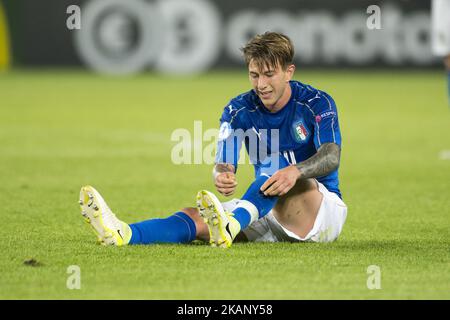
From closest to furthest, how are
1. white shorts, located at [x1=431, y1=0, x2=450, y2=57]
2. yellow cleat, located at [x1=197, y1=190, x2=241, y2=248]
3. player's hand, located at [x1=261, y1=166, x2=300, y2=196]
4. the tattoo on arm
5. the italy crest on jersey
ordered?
1. yellow cleat, located at [x1=197, y1=190, x2=241, y2=248]
2. player's hand, located at [x1=261, y1=166, x2=300, y2=196]
3. the tattoo on arm
4. the italy crest on jersey
5. white shorts, located at [x1=431, y1=0, x2=450, y2=57]

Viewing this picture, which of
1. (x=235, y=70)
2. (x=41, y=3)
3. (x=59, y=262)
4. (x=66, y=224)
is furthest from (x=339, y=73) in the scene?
(x=59, y=262)

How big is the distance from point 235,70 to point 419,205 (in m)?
15.4

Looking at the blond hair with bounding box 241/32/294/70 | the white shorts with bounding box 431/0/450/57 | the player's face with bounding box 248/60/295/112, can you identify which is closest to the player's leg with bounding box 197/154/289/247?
the player's face with bounding box 248/60/295/112

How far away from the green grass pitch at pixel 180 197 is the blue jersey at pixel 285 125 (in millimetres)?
537

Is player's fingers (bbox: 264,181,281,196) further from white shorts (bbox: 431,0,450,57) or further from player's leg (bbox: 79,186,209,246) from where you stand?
white shorts (bbox: 431,0,450,57)

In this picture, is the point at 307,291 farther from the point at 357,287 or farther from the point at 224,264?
the point at 224,264

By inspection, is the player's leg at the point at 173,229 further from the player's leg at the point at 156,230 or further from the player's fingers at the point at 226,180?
the player's fingers at the point at 226,180

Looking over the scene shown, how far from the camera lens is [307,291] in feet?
15.1

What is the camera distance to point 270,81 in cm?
566

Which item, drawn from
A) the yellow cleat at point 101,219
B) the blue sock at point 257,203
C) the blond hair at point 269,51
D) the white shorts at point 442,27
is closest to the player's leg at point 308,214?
the blue sock at point 257,203

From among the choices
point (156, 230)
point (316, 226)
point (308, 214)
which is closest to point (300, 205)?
point (308, 214)

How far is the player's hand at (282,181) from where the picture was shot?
5367 millimetres

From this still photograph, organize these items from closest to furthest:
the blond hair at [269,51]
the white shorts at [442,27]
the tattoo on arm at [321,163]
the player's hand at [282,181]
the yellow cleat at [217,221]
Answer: the yellow cleat at [217,221] → the player's hand at [282,181] → the tattoo on arm at [321,163] → the blond hair at [269,51] → the white shorts at [442,27]

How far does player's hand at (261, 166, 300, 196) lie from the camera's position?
17.6ft
